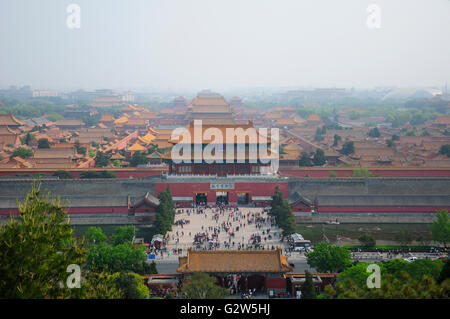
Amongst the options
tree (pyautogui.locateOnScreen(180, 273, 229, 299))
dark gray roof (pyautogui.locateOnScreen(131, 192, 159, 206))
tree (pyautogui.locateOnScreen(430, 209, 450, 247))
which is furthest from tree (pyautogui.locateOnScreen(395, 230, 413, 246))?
dark gray roof (pyautogui.locateOnScreen(131, 192, 159, 206))

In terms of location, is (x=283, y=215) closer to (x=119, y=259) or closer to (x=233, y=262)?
(x=233, y=262)

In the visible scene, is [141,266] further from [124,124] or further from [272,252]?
[124,124]

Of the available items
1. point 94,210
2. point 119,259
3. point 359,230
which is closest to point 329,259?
point 119,259

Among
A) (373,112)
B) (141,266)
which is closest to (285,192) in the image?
(141,266)

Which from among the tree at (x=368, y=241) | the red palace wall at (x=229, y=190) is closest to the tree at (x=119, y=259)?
the tree at (x=368, y=241)

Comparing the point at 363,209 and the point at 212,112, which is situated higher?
the point at 212,112
